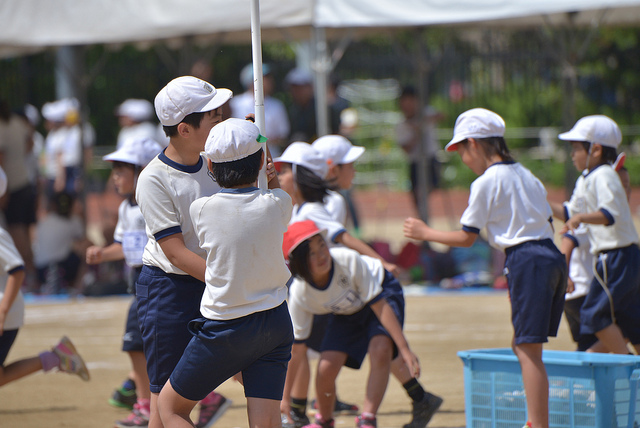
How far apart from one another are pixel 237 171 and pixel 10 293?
2206mm

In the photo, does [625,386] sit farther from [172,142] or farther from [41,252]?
[41,252]

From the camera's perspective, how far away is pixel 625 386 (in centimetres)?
401

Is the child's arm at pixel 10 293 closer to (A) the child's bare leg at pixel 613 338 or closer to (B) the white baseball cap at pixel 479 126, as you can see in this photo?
(B) the white baseball cap at pixel 479 126

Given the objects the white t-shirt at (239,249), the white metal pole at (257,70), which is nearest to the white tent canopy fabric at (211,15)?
the white metal pole at (257,70)

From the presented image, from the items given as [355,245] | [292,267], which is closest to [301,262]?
[292,267]

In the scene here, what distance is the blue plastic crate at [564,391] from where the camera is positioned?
3.95m

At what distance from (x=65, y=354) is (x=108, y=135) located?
17.6m

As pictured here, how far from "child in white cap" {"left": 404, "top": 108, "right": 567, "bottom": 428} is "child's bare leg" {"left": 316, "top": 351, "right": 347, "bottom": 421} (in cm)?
100

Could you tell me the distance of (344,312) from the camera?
15.7ft

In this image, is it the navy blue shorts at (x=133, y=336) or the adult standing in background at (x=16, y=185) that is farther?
the adult standing in background at (x=16, y=185)

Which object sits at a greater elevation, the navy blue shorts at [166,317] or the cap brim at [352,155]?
the cap brim at [352,155]

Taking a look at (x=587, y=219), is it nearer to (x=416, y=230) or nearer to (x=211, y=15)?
(x=416, y=230)

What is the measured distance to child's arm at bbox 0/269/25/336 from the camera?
489 cm

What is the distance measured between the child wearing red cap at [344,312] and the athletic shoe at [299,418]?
0.19 m
